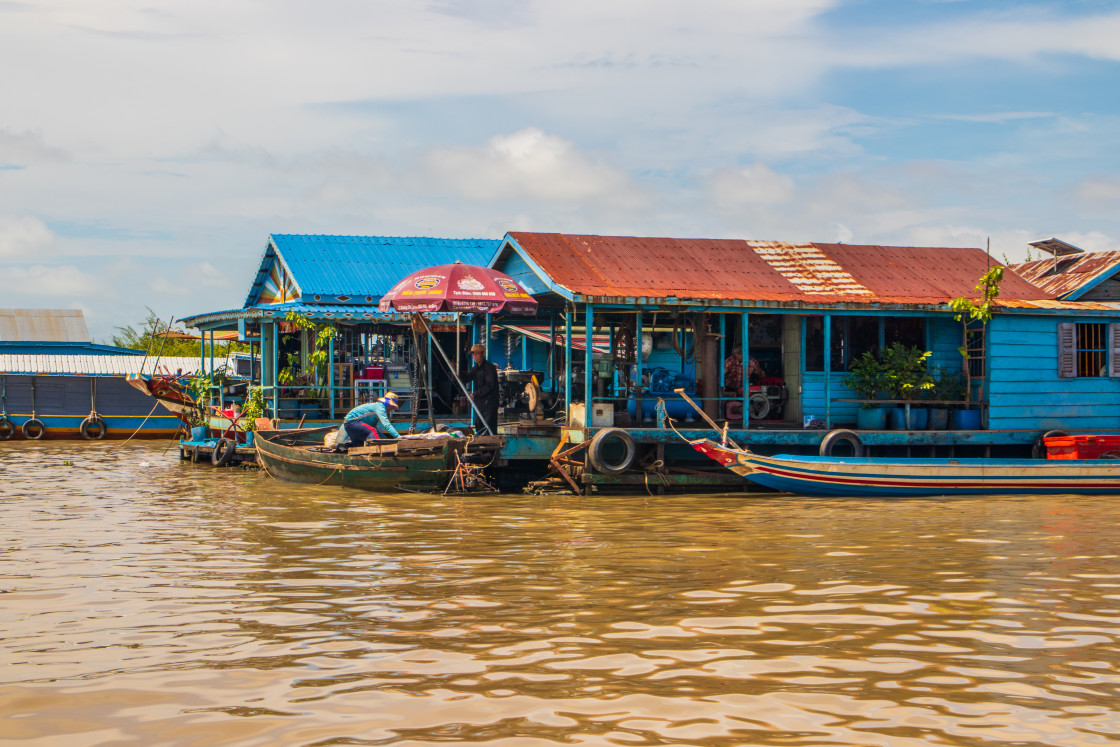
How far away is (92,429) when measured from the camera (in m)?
Result: 32.3

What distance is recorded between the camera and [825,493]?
15.9m

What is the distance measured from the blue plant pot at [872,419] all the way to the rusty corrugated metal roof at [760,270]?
1.85m

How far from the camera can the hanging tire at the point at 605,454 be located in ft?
52.6

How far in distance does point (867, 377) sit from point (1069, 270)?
18.5 feet

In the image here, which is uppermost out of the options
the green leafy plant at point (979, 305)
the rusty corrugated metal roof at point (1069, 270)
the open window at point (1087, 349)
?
the rusty corrugated metal roof at point (1069, 270)

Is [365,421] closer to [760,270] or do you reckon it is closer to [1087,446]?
[760,270]

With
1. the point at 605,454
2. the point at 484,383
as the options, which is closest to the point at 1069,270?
the point at 605,454

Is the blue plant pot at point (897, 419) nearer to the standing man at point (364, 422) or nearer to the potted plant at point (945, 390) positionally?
the potted plant at point (945, 390)

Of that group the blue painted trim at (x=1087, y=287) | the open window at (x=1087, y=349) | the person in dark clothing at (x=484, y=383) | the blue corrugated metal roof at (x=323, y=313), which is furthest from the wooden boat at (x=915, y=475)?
the blue corrugated metal roof at (x=323, y=313)

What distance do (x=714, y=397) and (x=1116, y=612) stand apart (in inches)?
390

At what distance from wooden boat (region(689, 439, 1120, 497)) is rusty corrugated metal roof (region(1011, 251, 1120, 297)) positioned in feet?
14.8

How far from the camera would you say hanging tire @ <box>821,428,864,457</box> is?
55.4 feet

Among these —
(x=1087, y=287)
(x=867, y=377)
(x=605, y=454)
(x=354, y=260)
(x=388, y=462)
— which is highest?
(x=354, y=260)

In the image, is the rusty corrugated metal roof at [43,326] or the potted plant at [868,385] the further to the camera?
the rusty corrugated metal roof at [43,326]
